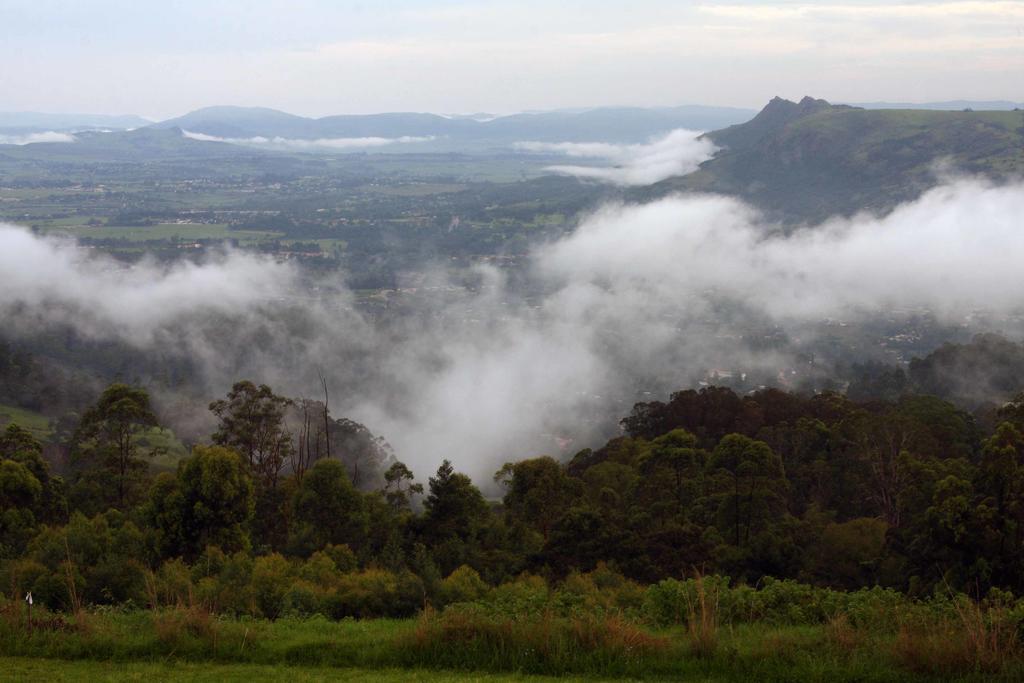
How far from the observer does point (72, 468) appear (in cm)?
2888

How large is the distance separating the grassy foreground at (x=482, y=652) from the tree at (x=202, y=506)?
789 cm

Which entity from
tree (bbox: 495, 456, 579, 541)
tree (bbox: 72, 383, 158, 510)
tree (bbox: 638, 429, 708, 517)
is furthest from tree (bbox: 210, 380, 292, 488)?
tree (bbox: 638, 429, 708, 517)

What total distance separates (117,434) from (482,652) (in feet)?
66.3

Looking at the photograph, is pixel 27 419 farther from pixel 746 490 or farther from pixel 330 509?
pixel 746 490

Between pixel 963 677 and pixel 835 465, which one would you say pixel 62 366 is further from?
pixel 963 677

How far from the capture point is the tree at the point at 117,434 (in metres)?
24.8

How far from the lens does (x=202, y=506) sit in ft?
61.7

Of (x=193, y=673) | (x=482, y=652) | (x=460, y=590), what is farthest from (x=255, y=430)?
(x=482, y=652)

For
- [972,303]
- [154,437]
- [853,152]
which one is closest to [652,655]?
[154,437]

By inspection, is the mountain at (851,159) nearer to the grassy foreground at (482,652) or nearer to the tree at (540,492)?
the tree at (540,492)

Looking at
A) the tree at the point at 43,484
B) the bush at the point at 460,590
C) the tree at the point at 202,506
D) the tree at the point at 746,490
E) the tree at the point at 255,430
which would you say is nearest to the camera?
the bush at the point at 460,590

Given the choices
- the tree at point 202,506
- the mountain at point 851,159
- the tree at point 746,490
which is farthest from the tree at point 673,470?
the mountain at point 851,159

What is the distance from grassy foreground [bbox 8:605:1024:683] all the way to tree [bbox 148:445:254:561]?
7.89 meters

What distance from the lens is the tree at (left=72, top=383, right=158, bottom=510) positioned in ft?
81.3
